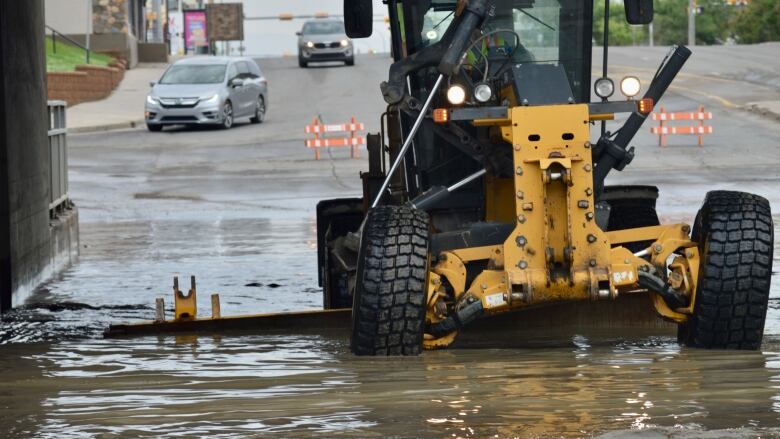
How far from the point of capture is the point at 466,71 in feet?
32.6

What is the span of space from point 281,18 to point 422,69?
74443mm

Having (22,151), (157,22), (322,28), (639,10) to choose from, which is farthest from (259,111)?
(157,22)

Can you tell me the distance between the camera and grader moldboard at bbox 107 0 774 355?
880 cm

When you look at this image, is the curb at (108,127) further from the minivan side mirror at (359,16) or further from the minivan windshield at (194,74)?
the minivan side mirror at (359,16)

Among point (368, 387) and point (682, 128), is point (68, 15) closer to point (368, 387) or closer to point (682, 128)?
point (682, 128)

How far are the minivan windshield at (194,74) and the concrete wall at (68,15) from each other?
15.9 meters

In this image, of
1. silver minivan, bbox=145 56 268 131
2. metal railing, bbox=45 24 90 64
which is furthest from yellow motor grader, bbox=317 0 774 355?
metal railing, bbox=45 24 90 64

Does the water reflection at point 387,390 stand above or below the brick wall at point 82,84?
below

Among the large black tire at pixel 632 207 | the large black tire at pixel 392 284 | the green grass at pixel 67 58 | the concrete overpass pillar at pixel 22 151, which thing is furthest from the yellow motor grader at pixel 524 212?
the green grass at pixel 67 58

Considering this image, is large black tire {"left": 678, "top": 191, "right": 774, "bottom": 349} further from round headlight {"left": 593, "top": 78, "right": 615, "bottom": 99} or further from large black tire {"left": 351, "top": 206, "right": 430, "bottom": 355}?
large black tire {"left": 351, "top": 206, "right": 430, "bottom": 355}

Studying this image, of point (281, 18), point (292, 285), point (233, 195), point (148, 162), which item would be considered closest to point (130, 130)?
point (148, 162)

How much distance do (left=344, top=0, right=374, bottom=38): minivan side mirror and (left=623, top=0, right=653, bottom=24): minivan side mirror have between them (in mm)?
1563

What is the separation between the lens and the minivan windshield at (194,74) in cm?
3784

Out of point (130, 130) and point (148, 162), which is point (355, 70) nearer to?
point (130, 130)
